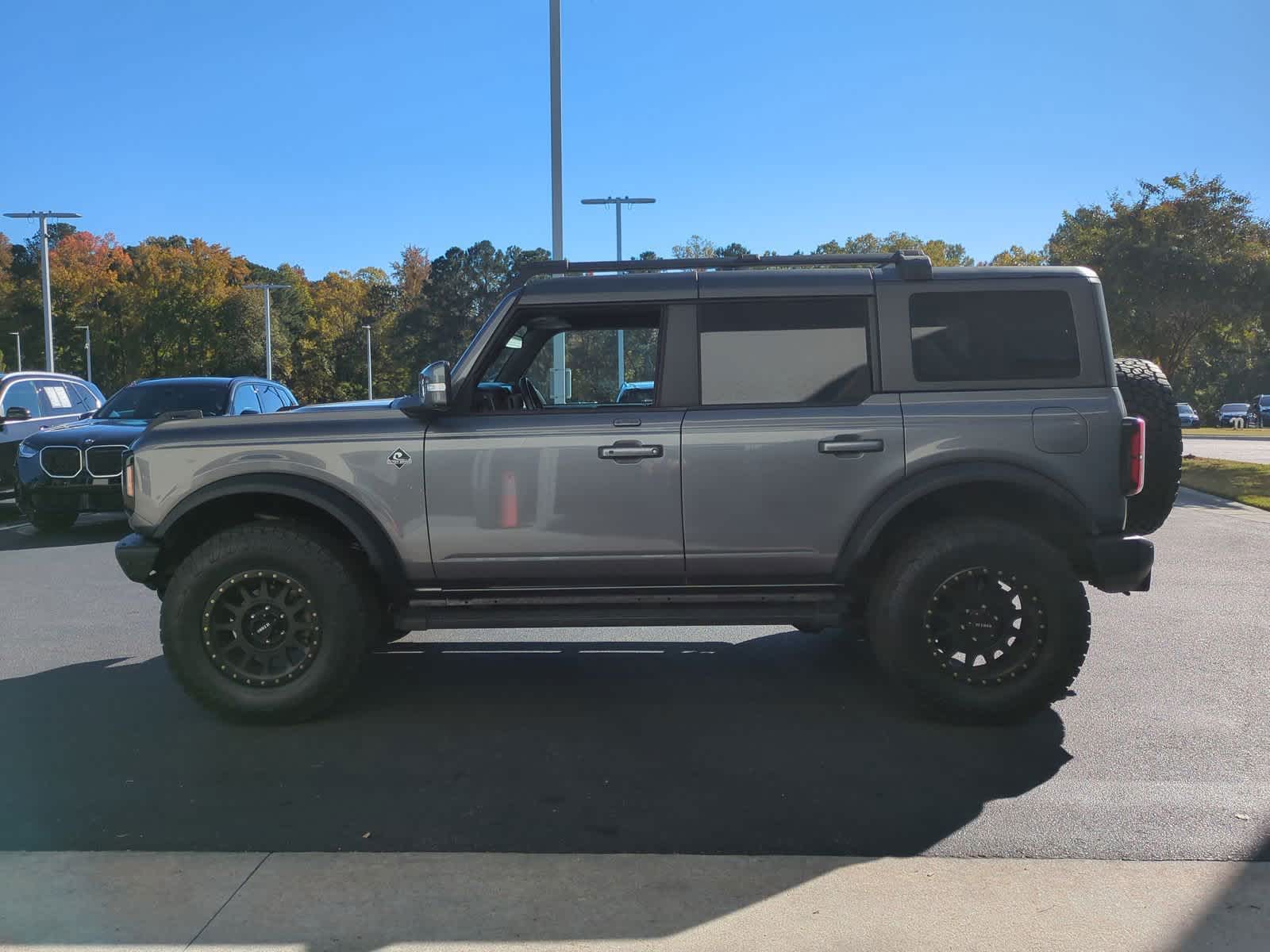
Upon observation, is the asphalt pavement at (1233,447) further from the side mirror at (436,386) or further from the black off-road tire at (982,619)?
the side mirror at (436,386)

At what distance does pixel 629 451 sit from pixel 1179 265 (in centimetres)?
2031

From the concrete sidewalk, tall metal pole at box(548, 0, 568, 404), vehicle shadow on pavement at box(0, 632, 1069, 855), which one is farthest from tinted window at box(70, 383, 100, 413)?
the concrete sidewalk

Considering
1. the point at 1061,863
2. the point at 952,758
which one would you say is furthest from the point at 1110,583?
the point at 1061,863

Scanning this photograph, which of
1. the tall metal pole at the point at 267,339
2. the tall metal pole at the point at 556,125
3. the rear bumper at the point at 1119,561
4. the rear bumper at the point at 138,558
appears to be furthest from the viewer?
the tall metal pole at the point at 267,339

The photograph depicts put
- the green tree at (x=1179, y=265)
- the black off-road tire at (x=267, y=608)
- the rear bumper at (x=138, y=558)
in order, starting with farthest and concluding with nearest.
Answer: the green tree at (x=1179, y=265), the rear bumper at (x=138, y=558), the black off-road tire at (x=267, y=608)

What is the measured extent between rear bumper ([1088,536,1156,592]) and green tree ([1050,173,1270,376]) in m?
18.9

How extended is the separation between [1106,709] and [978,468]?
143 cm

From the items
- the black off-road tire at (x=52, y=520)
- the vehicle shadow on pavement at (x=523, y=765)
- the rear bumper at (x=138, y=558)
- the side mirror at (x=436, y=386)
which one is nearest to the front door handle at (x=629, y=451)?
the side mirror at (x=436, y=386)

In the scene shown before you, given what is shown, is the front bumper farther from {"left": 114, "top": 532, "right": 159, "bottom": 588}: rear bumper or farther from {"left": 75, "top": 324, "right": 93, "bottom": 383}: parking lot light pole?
{"left": 75, "top": 324, "right": 93, "bottom": 383}: parking lot light pole

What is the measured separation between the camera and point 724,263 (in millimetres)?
5129

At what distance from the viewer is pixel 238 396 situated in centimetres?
1307

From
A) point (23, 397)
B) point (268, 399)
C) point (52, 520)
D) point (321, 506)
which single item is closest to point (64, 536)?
point (52, 520)

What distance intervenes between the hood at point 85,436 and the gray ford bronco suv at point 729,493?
7427mm

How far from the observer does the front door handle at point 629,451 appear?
479 centimetres
